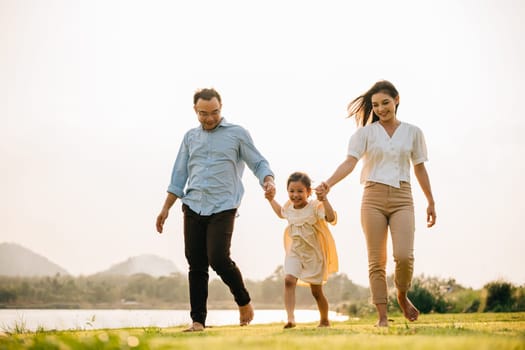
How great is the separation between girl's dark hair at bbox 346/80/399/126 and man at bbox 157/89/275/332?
1169mm

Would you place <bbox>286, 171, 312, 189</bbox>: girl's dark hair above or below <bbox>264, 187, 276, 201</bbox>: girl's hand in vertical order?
above

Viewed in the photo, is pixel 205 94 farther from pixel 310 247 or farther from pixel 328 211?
pixel 310 247

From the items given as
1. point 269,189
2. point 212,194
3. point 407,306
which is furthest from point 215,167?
point 407,306

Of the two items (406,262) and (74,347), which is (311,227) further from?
(74,347)

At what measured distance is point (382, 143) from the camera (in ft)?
22.2

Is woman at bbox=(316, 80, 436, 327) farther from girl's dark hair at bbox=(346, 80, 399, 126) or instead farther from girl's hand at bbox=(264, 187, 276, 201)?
girl's hand at bbox=(264, 187, 276, 201)

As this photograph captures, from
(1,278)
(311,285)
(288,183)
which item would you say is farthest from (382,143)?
(1,278)

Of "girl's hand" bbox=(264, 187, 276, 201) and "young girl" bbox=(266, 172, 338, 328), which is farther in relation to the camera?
"girl's hand" bbox=(264, 187, 276, 201)

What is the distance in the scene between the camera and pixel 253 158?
726 cm

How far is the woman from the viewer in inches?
258

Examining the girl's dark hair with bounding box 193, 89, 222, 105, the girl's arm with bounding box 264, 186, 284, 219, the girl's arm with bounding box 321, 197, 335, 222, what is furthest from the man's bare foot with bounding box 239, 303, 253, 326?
the girl's dark hair with bounding box 193, 89, 222, 105

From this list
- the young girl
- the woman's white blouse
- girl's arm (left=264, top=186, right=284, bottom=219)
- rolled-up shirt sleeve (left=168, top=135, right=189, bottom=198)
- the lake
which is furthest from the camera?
rolled-up shirt sleeve (left=168, top=135, right=189, bottom=198)

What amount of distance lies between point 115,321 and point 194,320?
2285 millimetres

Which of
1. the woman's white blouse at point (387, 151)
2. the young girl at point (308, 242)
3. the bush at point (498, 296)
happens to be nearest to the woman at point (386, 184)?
the woman's white blouse at point (387, 151)
